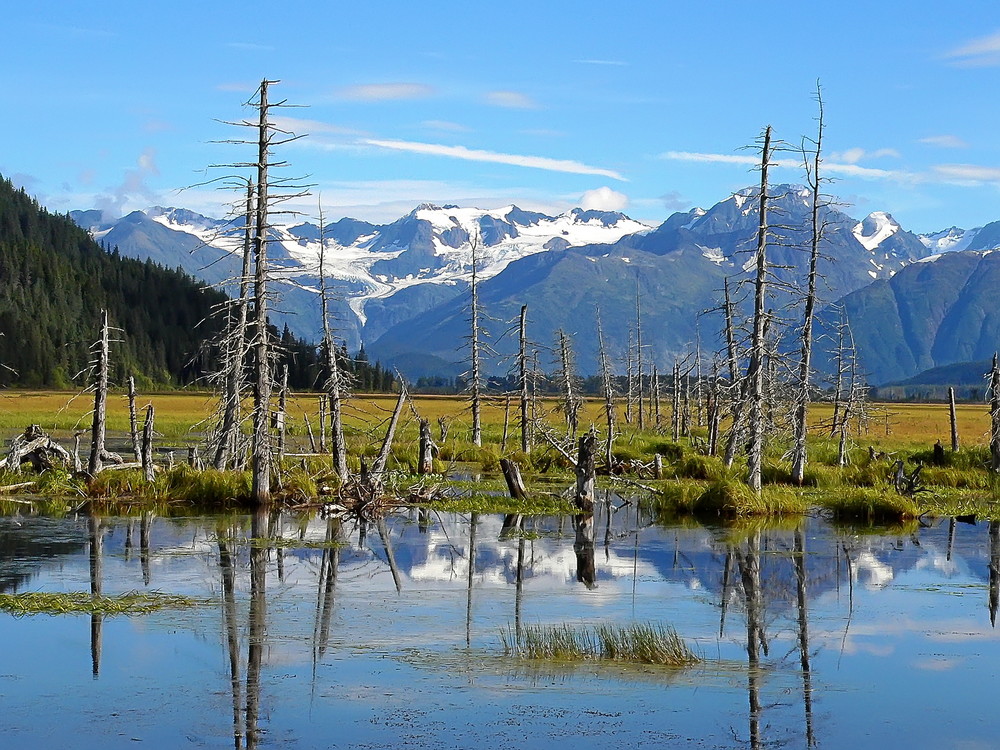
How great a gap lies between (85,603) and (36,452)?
20027 millimetres

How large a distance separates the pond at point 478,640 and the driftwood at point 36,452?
Result: 7.99m

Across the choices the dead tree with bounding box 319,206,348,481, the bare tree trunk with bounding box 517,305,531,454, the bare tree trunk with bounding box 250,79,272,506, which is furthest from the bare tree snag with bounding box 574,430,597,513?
the bare tree trunk with bounding box 517,305,531,454

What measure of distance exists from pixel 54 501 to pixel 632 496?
57.0 feet

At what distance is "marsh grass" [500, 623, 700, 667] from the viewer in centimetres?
1703

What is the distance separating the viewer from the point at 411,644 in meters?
17.6

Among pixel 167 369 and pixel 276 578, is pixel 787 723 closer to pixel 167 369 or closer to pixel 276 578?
pixel 276 578

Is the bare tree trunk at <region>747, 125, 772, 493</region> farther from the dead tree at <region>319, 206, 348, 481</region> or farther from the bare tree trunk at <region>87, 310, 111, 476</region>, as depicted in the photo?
the bare tree trunk at <region>87, 310, 111, 476</region>

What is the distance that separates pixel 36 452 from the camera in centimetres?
3834

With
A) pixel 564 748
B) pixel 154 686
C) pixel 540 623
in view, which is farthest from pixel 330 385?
pixel 564 748

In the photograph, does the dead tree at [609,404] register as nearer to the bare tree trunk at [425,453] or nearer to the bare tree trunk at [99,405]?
the bare tree trunk at [425,453]

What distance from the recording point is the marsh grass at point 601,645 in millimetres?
Answer: 17031

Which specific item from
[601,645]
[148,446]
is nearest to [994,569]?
[601,645]

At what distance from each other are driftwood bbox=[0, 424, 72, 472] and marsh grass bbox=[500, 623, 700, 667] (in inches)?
895

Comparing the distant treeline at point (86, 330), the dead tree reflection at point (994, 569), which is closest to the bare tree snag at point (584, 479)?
the dead tree reflection at point (994, 569)
